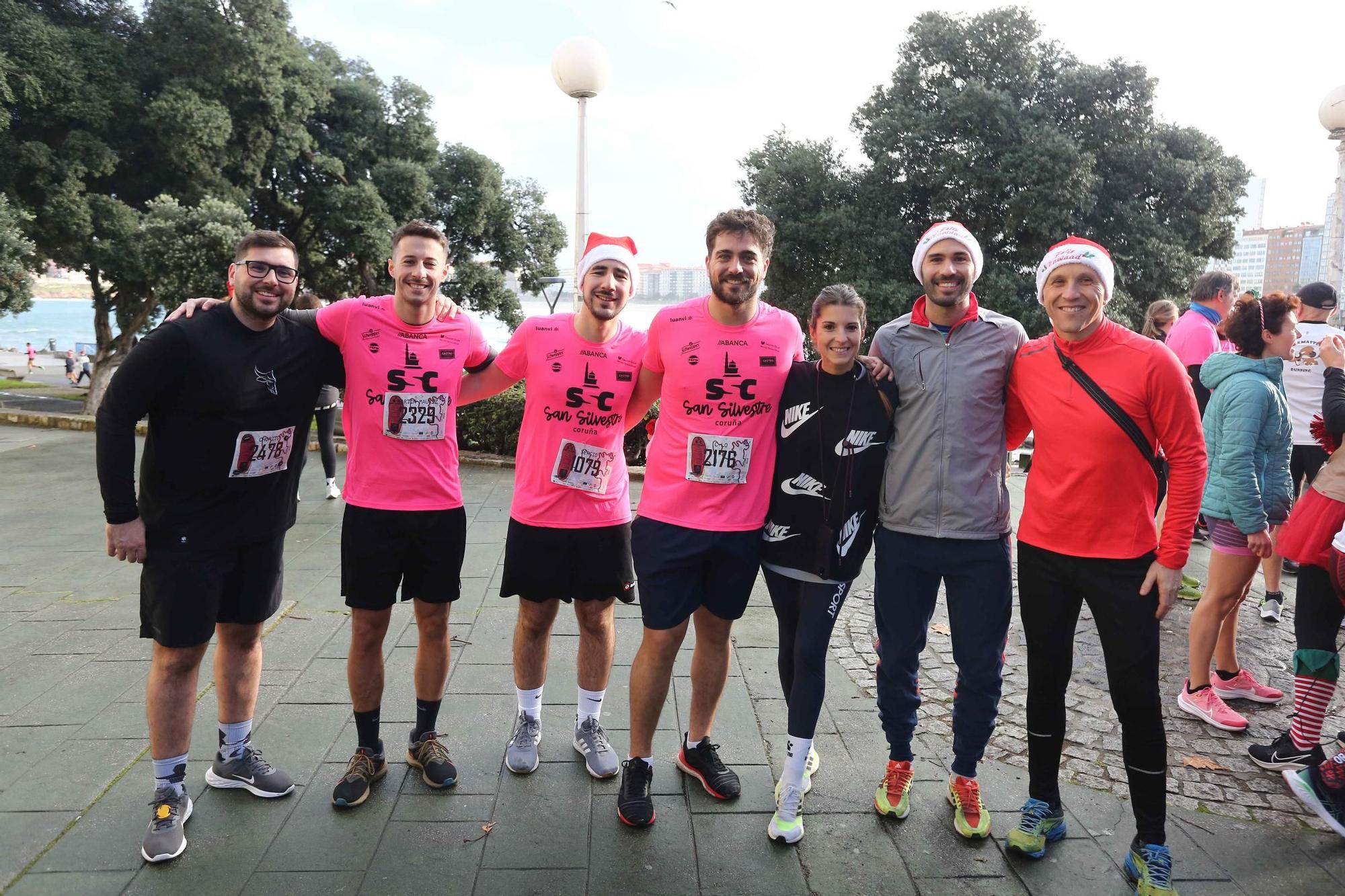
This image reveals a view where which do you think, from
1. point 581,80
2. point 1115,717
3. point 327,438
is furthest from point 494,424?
point 1115,717

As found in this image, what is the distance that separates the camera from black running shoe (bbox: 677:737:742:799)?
10.2ft

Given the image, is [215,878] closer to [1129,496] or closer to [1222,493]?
[1129,496]

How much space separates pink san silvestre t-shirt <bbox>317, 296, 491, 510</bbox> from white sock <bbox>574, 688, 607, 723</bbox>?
3.03 feet

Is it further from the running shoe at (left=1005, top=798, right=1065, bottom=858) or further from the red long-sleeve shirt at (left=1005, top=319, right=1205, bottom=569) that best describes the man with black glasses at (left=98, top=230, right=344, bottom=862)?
the running shoe at (left=1005, top=798, right=1065, bottom=858)

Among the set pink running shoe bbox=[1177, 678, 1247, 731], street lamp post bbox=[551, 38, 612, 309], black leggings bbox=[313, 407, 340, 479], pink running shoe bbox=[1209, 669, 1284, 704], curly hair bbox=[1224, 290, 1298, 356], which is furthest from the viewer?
street lamp post bbox=[551, 38, 612, 309]

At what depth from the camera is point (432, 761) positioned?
10.4ft

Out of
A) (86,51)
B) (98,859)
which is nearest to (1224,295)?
(98,859)

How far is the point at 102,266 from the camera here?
45.9 feet

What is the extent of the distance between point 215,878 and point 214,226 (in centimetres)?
1265

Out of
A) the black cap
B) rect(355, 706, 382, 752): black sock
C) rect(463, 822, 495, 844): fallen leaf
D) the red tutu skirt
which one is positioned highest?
the black cap

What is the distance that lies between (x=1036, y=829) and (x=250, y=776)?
276cm

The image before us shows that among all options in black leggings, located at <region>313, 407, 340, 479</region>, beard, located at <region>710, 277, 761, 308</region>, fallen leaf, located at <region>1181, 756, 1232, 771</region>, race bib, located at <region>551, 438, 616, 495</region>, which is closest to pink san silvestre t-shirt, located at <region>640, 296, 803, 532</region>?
beard, located at <region>710, 277, 761, 308</region>

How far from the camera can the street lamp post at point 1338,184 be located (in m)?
9.76

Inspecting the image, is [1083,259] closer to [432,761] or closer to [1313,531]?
[1313,531]
